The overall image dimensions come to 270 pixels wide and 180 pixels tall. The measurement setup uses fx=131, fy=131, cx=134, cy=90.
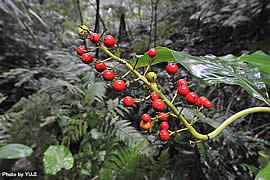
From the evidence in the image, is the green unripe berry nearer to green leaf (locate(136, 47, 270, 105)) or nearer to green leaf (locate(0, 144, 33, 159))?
green leaf (locate(136, 47, 270, 105))

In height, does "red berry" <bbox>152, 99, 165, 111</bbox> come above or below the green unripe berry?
below

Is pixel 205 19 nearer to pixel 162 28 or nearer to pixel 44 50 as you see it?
pixel 162 28

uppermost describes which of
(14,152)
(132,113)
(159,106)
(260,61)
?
(260,61)

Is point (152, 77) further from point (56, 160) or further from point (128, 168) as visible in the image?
point (56, 160)

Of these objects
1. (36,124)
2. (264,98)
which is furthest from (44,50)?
(264,98)

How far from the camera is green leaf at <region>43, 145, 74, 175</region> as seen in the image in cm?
101

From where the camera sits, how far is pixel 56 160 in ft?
3.48

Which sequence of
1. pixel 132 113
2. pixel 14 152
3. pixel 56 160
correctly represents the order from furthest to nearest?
pixel 132 113 → pixel 56 160 → pixel 14 152

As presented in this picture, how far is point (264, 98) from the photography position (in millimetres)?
A: 406

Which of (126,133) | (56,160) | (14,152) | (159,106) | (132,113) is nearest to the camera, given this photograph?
(159,106)

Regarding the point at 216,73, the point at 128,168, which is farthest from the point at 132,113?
the point at 216,73

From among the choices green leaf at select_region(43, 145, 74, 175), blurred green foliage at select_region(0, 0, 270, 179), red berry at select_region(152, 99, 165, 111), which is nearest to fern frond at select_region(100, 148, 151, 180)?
blurred green foliage at select_region(0, 0, 270, 179)

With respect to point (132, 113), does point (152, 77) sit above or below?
above

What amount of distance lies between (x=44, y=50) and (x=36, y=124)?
1903 mm
